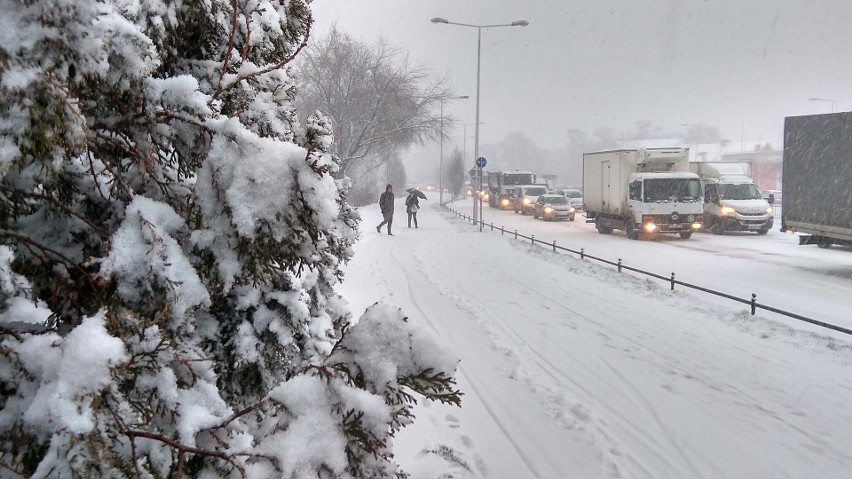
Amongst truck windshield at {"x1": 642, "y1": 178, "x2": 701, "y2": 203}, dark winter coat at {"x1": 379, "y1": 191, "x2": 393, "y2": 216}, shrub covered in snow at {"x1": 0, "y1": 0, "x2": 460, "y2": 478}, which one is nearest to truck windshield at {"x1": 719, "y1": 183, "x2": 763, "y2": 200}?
truck windshield at {"x1": 642, "y1": 178, "x2": 701, "y2": 203}

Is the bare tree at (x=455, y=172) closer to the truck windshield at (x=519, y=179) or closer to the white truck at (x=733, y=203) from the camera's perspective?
the truck windshield at (x=519, y=179)

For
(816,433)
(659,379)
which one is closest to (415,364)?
(816,433)

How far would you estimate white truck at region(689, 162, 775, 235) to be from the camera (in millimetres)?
24406

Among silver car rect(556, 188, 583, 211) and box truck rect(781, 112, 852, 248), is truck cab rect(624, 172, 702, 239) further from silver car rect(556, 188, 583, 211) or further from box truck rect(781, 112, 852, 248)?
silver car rect(556, 188, 583, 211)

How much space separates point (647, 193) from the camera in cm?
2220

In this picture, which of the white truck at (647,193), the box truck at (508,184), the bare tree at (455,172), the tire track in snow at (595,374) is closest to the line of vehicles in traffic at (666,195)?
the white truck at (647,193)

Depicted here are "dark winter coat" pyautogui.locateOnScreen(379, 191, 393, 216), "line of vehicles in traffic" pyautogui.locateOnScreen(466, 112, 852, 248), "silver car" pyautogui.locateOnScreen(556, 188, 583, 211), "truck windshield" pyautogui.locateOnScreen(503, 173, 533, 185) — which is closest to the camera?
"line of vehicles in traffic" pyautogui.locateOnScreen(466, 112, 852, 248)

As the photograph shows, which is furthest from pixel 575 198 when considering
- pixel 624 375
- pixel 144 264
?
pixel 144 264

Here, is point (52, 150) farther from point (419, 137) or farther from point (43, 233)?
point (419, 137)

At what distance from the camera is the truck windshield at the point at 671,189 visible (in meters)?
22.2

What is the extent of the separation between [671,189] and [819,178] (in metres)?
8.15

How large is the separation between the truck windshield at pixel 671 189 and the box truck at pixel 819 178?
6.44 meters

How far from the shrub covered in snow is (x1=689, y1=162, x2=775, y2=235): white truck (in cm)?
2492

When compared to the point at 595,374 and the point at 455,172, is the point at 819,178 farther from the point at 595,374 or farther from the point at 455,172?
the point at 455,172
